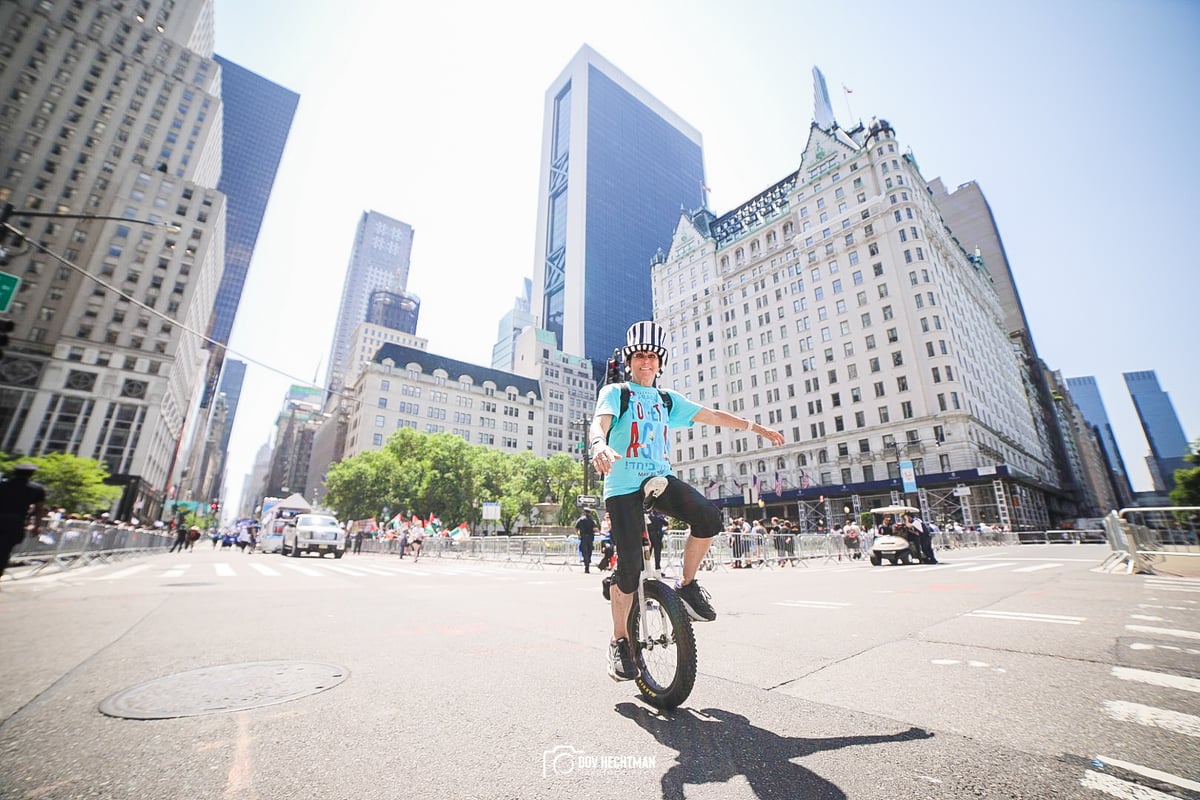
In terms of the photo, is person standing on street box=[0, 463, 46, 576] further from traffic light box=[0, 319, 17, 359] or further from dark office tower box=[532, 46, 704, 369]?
dark office tower box=[532, 46, 704, 369]

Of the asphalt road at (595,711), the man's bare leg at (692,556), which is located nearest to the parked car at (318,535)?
the asphalt road at (595,711)

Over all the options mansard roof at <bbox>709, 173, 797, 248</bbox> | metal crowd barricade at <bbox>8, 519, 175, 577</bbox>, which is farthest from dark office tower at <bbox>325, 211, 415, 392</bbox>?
metal crowd barricade at <bbox>8, 519, 175, 577</bbox>

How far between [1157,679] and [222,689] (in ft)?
18.6

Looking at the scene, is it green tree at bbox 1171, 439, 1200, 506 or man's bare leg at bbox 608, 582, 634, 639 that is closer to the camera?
man's bare leg at bbox 608, 582, 634, 639

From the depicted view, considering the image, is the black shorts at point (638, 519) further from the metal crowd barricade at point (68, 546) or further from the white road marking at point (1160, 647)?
the metal crowd barricade at point (68, 546)

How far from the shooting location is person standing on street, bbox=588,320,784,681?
2.87 metres

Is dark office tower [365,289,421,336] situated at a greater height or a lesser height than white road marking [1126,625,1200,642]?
greater

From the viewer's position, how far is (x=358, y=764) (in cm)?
196

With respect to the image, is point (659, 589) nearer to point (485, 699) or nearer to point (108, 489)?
point (485, 699)

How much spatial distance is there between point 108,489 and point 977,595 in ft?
202

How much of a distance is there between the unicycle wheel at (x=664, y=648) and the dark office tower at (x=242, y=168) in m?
176

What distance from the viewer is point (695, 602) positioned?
2.88 metres
